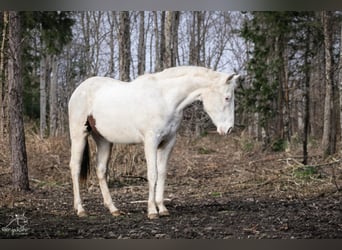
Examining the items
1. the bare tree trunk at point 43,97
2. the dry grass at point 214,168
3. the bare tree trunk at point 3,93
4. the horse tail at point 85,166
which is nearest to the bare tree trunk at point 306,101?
the dry grass at point 214,168

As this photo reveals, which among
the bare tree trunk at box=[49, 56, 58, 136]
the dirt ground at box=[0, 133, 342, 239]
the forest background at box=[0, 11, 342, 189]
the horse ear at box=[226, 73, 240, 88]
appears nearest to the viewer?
the dirt ground at box=[0, 133, 342, 239]

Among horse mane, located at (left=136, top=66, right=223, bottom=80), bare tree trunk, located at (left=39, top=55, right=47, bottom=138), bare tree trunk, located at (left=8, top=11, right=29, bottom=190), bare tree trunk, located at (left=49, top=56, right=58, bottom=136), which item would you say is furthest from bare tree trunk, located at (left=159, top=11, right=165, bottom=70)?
bare tree trunk, located at (left=8, top=11, right=29, bottom=190)

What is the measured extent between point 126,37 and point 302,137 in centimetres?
189

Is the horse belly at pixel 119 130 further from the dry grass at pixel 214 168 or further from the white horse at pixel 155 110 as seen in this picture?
the dry grass at pixel 214 168

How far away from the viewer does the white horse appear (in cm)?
426

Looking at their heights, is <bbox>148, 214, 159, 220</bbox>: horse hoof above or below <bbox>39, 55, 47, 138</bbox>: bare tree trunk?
below

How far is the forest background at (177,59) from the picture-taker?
4.84 metres

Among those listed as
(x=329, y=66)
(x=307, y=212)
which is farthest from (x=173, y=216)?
(x=329, y=66)

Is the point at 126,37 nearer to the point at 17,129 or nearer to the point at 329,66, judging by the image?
the point at 17,129

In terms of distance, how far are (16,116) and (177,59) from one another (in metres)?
1.52

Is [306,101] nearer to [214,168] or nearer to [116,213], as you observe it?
[214,168]

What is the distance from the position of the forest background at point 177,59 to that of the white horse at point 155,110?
0.46 metres

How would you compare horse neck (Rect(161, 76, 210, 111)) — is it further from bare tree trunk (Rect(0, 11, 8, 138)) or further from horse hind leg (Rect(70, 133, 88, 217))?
bare tree trunk (Rect(0, 11, 8, 138))

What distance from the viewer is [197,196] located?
5.02 m
